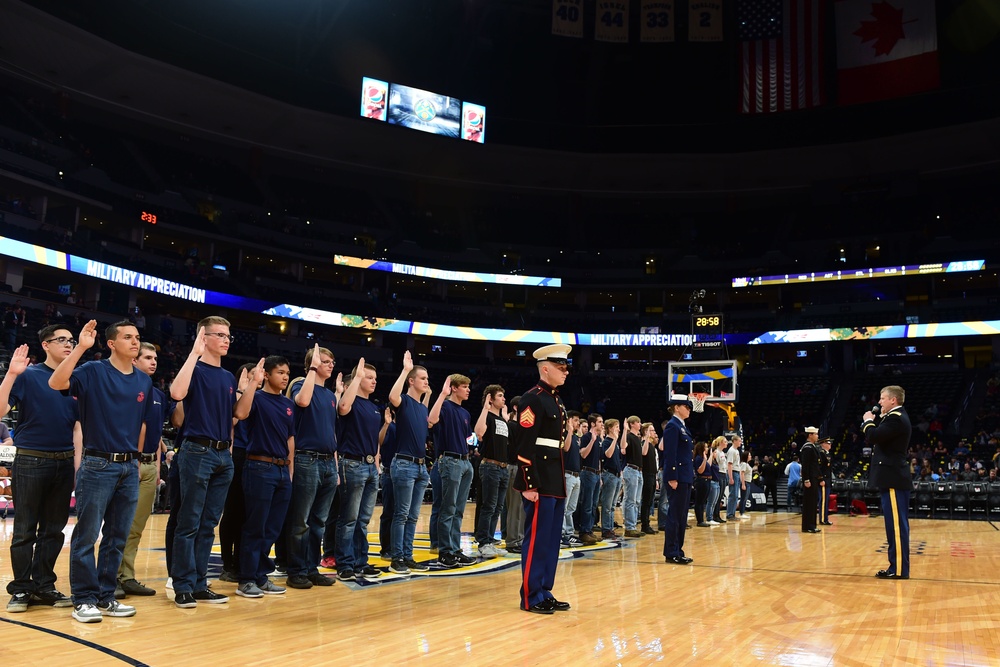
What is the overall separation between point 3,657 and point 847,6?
27.9 m

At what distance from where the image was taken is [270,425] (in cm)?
595

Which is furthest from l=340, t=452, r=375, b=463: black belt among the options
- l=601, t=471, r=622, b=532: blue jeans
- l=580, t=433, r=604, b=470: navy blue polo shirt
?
l=601, t=471, r=622, b=532: blue jeans

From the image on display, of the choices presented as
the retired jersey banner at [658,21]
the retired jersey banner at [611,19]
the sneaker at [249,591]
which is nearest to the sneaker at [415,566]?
the sneaker at [249,591]

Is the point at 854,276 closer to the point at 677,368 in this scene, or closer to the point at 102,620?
the point at 677,368

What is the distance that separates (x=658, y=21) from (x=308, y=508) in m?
22.4

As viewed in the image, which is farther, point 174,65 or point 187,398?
point 174,65

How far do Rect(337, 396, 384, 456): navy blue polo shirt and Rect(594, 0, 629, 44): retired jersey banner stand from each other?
21489mm

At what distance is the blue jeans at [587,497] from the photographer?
11172mm

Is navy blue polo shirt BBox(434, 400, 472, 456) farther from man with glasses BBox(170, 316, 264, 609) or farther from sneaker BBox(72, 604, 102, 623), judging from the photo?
sneaker BBox(72, 604, 102, 623)

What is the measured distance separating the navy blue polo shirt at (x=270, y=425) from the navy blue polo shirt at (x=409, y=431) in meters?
1.33

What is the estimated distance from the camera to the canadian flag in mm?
23812

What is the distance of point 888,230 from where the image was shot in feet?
126

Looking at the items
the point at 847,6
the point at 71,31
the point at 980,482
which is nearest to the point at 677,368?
the point at 980,482

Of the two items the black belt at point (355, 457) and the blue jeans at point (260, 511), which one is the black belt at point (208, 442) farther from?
the black belt at point (355, 457)
